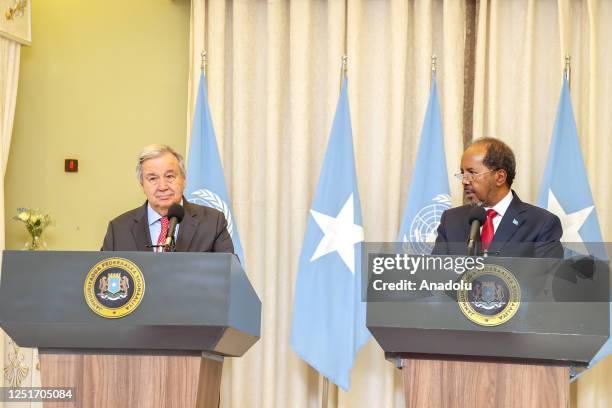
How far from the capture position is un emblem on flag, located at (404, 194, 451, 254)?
607 cm

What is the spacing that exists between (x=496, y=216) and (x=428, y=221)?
1.64 meters

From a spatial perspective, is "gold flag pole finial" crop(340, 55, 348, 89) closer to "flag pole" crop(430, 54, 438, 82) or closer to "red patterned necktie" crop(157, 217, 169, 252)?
"flag pole" crop(430, 54, 438, 82)

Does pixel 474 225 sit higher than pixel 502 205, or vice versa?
pixel 502 205

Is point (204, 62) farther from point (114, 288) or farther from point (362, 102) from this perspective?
point (114, 288)

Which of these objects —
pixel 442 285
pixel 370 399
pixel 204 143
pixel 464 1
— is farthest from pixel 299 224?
pixel 442 285

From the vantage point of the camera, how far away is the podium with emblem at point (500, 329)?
325 cm

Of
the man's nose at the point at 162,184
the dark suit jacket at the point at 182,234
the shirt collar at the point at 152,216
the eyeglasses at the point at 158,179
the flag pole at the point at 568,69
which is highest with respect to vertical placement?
the flag pole at the point at 568,69

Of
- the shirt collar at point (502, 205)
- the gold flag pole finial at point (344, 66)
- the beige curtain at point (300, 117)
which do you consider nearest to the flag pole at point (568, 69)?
the beige curtain at point (300, 117)

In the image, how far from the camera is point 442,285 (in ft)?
10.9

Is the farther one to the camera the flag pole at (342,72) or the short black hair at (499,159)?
the flag pole at (342,72)

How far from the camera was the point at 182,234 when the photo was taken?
13.5ft

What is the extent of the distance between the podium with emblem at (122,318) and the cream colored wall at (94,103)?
3.52 m

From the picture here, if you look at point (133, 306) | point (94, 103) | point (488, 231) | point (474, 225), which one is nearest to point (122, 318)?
point (133, 306)

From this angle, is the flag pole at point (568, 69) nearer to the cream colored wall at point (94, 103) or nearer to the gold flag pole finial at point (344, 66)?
the gold flag pole finial at point (344, 66)
